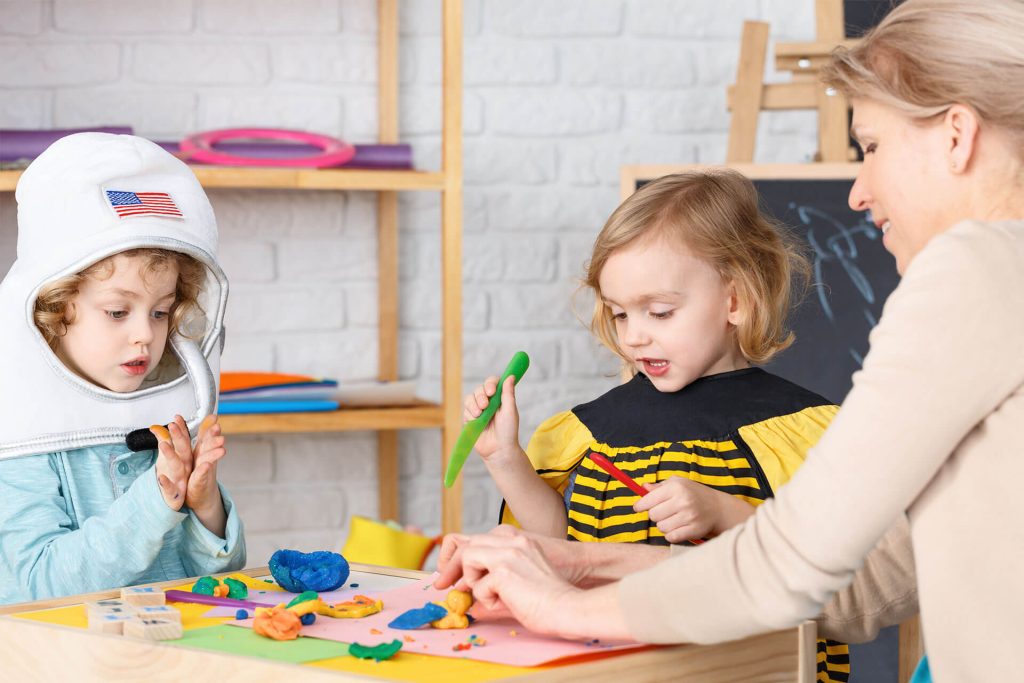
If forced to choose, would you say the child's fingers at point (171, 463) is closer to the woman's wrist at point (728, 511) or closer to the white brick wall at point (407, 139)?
the woman's wrist at point (728, 511)

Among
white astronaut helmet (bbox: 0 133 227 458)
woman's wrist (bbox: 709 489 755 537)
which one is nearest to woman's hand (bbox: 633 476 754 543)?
woman's wrist (bbox: 709 489 755 537)

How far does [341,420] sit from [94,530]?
0.94 m

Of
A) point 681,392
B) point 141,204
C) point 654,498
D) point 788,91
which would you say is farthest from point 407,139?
point 654,498

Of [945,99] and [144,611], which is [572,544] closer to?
[144,611]

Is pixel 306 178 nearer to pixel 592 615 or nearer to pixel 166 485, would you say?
pixel 166 485

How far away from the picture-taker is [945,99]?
3.16 ft

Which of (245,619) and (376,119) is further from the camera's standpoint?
(376,119)

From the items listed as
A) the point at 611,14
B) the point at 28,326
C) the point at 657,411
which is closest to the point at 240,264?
the point at 611,14

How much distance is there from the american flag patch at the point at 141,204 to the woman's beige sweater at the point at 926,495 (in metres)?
0.77

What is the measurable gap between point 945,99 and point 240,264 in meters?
1.73

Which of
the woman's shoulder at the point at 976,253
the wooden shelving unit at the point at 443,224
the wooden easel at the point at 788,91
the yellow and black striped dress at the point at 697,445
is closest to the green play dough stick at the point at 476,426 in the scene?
the yellow and black striped dress at the point at 697,445

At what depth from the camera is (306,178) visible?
215 cm

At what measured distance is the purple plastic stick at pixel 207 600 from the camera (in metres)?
1.06

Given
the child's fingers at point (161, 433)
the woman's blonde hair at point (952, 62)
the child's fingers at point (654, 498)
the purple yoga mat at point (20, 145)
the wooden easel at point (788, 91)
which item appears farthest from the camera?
the wooden easel at point (788, 91)
